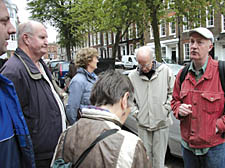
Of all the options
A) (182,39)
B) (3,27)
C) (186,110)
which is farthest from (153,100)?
(182,39)

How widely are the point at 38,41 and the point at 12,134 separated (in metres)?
1.12

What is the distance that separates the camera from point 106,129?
4.04 feet

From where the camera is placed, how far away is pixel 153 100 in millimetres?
3217

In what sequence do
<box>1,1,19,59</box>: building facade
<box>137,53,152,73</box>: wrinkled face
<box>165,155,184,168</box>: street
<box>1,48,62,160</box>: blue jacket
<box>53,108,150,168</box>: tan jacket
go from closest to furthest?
1. <box>53,108,150,168</box>: tan jacket
2. <box>1,1,19,59</box>: building facade
3. <box>1,48,62,160</box>: blue jacket
4. <box>137,53,152,73</box>: wrinkled face
5. <box>165,155,184,168</box>: street

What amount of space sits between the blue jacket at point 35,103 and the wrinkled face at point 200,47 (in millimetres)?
1646

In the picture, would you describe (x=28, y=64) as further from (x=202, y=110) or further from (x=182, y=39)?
(x=182, y=39)

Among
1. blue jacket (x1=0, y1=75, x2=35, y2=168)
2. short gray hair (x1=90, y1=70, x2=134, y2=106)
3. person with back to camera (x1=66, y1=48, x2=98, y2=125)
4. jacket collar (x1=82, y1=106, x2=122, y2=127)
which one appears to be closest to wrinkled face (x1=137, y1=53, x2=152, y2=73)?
person with back to camera (x1=66, y1=48, x2=98, y2=125)

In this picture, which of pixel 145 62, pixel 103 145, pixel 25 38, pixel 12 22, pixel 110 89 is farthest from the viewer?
pixel 12 22

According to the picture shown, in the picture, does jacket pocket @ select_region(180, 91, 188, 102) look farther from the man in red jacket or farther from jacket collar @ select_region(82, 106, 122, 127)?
jacket collar @ select_region(82, 106, 122, 127)

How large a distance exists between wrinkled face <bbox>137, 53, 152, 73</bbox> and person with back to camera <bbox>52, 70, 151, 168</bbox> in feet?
5.53

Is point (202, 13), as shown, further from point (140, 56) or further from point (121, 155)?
point (121, 155)

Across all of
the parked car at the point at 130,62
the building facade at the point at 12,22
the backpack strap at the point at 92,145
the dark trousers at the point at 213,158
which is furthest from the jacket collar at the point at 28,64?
the parked car at the point at 130,62

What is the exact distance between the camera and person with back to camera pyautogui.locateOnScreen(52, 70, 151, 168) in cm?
117

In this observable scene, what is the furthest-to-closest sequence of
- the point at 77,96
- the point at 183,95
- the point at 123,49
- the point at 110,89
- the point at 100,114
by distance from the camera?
the point at 123,49
the point at 77,96
the point at 183,95
the point at 110,89
the point at 100,114
